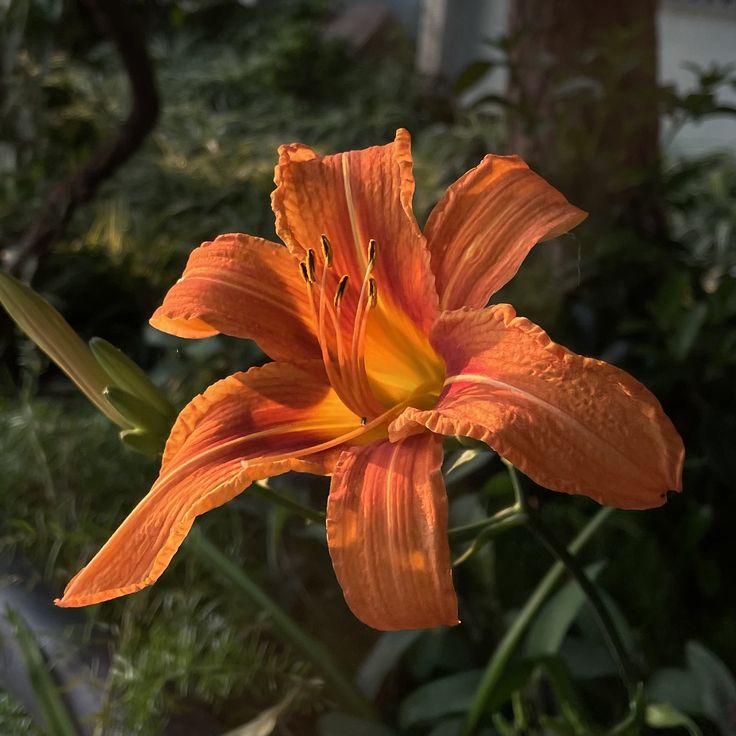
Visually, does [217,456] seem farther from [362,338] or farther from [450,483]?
[450,483]

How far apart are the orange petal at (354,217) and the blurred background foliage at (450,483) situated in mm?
170

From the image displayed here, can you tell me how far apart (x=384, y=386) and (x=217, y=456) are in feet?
0.42

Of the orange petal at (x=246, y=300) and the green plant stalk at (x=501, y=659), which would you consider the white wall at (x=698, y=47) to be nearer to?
the green plant stalk at (x=501, y=659)

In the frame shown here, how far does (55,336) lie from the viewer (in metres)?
0.44

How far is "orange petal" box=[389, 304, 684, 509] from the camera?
11.5 inches

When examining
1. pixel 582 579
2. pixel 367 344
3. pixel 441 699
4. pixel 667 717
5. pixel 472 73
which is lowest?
pixel 441 699

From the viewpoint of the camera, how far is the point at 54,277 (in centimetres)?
127

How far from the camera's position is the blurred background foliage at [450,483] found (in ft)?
2.12

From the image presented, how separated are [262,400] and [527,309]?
631 mm

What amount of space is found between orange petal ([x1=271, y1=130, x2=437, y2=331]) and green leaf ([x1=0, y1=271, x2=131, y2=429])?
0.14 meters

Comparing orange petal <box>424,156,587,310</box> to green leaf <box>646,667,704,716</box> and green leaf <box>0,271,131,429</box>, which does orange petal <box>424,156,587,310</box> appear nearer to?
green leaf <box>0,271,131,429</box>

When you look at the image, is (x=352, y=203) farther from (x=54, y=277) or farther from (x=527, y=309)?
(x=54, y=277)

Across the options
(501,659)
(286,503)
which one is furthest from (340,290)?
(501,659)

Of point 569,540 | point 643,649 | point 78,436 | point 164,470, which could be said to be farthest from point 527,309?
point 164,470
